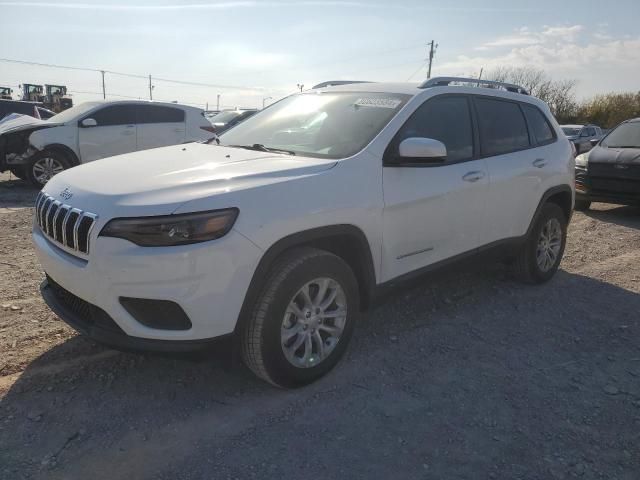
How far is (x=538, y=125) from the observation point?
4793 millimetres

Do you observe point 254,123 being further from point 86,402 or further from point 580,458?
point 580,458

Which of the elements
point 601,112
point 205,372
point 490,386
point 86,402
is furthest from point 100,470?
point 601,112

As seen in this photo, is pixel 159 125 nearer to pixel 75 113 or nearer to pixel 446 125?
pixel 75 113

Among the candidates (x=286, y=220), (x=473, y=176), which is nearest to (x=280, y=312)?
(x=286, y=220)

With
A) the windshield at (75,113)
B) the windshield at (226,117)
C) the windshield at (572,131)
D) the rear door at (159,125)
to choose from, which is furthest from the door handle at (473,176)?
the windshield at (572,131)

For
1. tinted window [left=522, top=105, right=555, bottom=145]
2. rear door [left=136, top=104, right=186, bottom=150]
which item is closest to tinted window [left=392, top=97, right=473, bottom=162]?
tinted window [left=522, top=105, right=555, bottom=145]

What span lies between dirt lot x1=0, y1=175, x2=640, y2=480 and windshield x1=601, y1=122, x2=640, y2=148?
5.33m

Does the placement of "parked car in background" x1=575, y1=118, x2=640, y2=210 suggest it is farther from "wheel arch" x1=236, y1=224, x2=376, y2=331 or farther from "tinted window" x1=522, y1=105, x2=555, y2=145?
"wheel arch" x1=236, y1=224, x2=376, y2=331

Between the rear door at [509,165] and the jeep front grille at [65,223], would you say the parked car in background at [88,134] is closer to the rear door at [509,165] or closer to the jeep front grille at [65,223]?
the jeep front grille at [65,223]

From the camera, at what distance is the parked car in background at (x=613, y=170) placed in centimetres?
780

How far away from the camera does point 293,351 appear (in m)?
2.85

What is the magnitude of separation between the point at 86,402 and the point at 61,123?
→ 7900mm

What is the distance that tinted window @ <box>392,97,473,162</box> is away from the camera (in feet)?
11.4

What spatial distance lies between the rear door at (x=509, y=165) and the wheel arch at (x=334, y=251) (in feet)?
4.66
